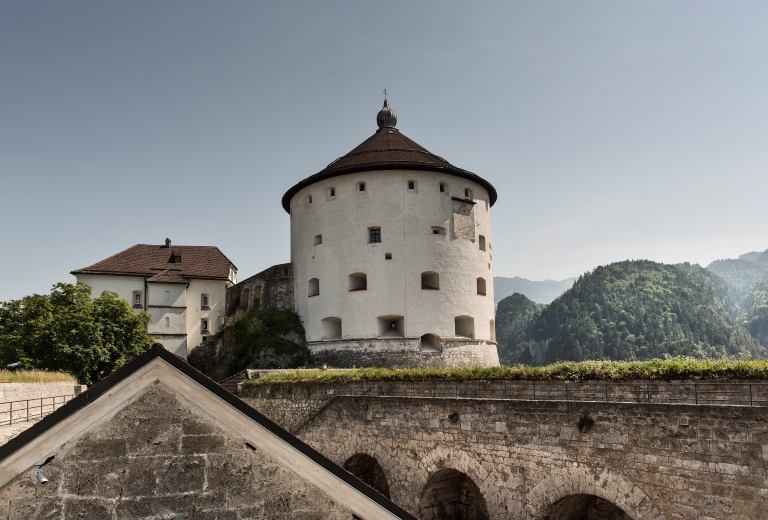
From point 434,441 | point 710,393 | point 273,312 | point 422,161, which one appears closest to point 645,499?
point 710,393

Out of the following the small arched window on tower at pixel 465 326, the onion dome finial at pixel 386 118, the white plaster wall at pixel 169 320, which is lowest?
the small arched window on tower at pixel 465 326

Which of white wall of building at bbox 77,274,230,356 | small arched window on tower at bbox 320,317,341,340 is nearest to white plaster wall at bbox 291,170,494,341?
small arched window on tower at bbox 320,317,341,340

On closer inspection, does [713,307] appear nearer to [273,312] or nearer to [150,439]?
[273,312]

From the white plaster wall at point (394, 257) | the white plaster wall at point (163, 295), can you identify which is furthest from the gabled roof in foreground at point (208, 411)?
the white plaster wall at point (163, 295)

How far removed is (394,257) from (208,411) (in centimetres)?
2629

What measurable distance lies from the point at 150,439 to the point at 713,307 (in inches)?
5973

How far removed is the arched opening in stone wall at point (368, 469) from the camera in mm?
16500

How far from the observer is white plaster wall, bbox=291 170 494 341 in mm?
29906

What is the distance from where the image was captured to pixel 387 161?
3123 centimetres

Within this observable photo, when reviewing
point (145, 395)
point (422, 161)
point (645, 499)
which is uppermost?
point (422, 161)

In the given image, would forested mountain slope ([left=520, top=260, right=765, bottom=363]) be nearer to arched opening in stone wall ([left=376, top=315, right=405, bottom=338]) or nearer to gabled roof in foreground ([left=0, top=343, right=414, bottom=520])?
arched opening in stone wall ([left=376, top=315, right=405, bottom=338])

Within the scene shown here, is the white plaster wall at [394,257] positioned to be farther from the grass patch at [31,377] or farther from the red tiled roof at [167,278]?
the red tiled roof at [167,278]

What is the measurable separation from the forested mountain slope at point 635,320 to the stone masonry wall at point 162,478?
120918 mm

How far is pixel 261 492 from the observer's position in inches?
155
